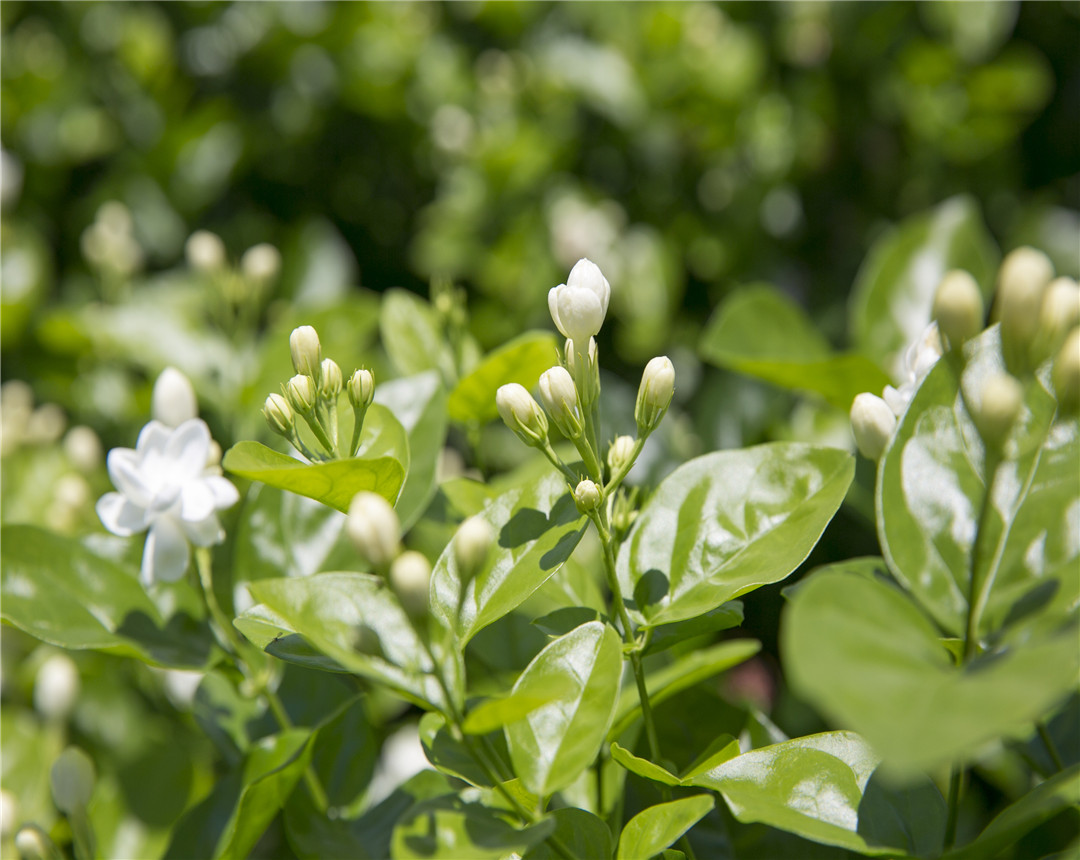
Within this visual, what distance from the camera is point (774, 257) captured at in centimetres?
201

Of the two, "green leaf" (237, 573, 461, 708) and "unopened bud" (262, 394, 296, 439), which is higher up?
"unopened bud" (262, 394, 296, 439)

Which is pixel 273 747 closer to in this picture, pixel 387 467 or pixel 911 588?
pixel 387 467

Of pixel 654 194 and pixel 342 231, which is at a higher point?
pixel 654 194

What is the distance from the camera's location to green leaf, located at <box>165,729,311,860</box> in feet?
2.31

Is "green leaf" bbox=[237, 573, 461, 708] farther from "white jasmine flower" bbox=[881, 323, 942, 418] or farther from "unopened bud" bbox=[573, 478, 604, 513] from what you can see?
"white jasmine flower" bbox=[881, 323, 942, 418]

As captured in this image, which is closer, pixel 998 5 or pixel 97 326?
pixel 97 326

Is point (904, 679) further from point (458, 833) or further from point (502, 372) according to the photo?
point (502, 372)

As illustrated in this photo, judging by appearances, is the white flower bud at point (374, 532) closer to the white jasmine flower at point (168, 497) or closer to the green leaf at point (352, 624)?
the green leaf at point (352, 624)

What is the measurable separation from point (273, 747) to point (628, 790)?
0.31 metres

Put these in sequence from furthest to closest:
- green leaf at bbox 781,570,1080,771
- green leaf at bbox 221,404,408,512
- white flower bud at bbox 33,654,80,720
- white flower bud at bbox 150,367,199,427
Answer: white flower bud at bbox 33,654,80,720, white flower bud at bbox 150,367,199,427, green leaf at bbox 221,404,408,512, green leaf at bbox 781,570,1080,771

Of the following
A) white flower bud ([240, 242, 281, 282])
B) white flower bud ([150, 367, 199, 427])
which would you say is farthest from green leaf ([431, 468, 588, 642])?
white flower bud ([240, 242, 281, 282])

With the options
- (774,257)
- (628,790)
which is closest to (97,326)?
(628,790)

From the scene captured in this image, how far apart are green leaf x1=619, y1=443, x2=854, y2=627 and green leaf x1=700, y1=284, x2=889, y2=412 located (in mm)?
283

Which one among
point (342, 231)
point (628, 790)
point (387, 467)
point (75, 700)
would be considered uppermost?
point (387, 467)
